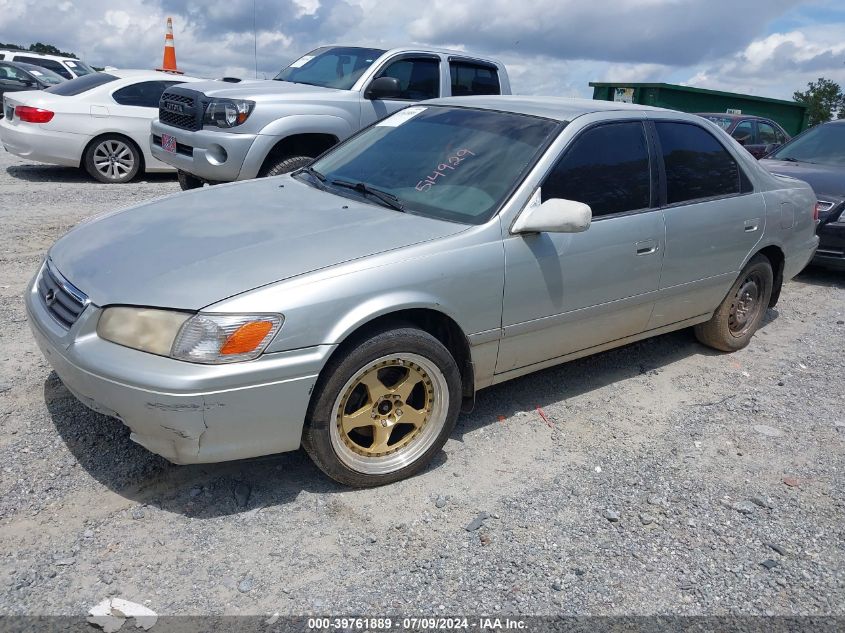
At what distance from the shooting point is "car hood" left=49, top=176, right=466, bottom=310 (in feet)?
9.46

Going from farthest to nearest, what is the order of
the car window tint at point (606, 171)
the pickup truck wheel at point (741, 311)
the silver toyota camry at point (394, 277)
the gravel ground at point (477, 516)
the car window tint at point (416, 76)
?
the car window tint at point (416, 76)
the pickup truck wheel at point (741, 311)
the car window tint at point (606, 171)
the silver toyota camry at point (394, 277)
the gravel ground at point (477, 516)

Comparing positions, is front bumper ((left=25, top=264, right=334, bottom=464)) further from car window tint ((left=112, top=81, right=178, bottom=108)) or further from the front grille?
car window tint ((left=112, top=81, right=178, bottom=108))

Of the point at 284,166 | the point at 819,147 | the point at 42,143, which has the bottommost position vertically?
the point at 42,143

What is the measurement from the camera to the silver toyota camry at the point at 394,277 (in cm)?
279

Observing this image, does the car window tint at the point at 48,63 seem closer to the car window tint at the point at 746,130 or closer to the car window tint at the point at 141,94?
the car window tint at the point at 141,94

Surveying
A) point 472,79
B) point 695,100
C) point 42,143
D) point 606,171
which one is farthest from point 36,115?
point 695,100

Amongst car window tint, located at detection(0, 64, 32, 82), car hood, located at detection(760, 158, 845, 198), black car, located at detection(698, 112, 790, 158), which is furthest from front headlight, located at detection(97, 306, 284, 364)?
car window tint, located at detection(0, 64, 32, 82)

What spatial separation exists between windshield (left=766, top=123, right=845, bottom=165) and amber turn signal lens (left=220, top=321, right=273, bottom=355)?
760 centimetres

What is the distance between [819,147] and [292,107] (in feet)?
19.5

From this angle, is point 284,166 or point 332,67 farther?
point 332,67

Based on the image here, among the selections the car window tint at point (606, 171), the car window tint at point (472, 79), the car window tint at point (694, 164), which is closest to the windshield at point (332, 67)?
the car window tint at point (472, 79)

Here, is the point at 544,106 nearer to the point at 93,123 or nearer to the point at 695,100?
the point at 93,123

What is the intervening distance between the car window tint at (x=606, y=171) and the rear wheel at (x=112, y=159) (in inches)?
312

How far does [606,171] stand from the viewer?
402 cm
